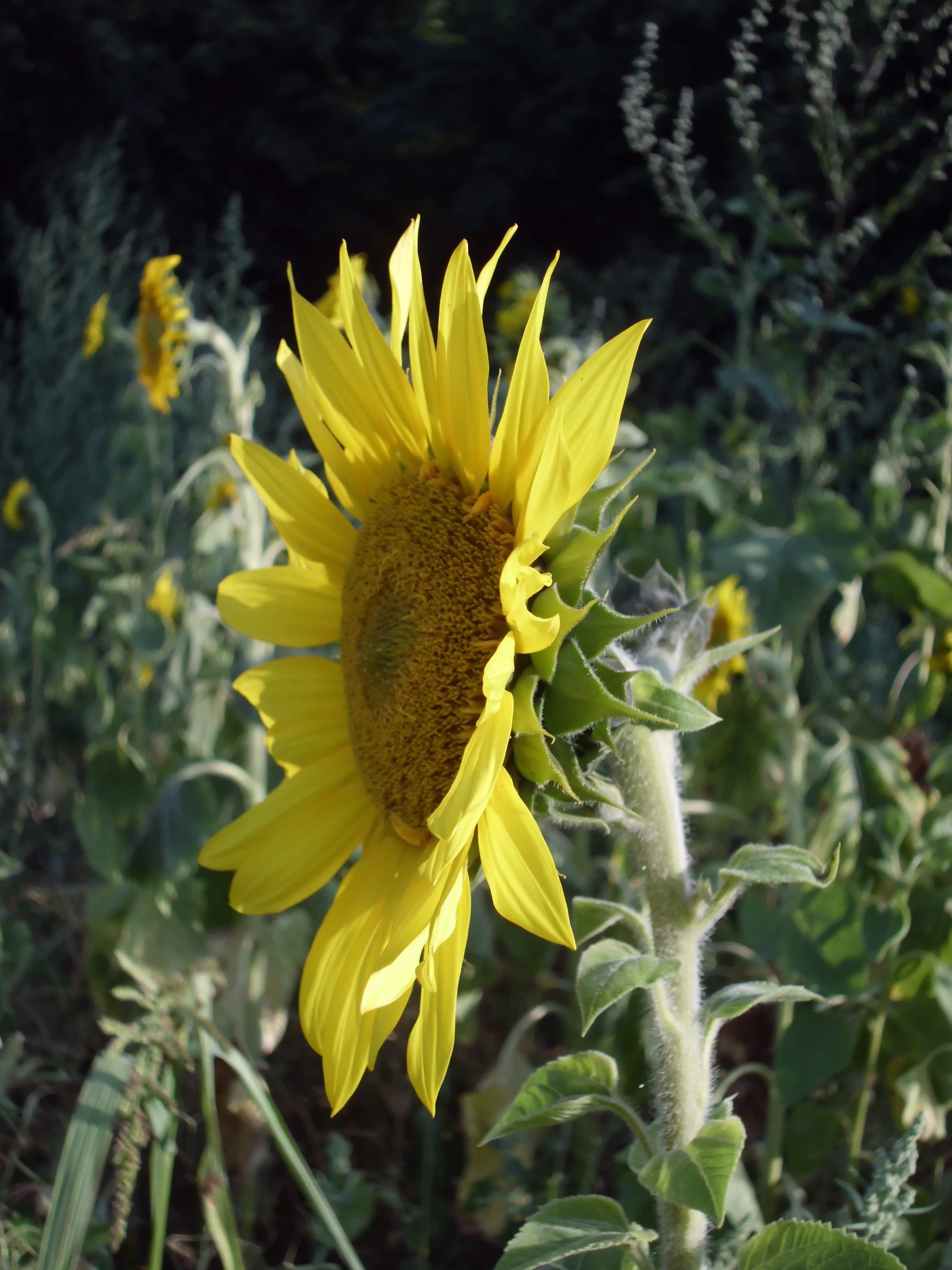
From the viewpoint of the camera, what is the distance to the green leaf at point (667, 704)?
59cm

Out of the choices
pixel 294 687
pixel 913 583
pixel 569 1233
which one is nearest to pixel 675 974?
pixel 569 1233

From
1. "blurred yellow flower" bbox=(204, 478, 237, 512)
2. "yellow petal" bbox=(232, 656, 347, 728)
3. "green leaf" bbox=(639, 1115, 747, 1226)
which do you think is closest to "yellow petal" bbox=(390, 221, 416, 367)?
"yellow petal" bbox=(232, 656, 347, 728)

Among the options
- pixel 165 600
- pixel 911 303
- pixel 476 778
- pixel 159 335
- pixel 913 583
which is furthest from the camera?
pixel 911 303

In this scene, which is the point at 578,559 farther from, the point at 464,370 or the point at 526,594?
the point at 464,370

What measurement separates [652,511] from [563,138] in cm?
417

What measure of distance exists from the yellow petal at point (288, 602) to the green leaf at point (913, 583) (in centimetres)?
74

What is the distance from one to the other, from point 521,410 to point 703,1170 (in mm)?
426

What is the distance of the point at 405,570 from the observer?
0.75m

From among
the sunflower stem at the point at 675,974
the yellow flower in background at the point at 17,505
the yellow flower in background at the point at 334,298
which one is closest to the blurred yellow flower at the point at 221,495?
the yellow flower in background at the point at 17,505

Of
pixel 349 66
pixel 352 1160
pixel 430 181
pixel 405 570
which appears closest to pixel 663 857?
pixel 405 570

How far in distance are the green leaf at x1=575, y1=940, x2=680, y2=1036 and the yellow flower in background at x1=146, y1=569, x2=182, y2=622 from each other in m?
1.51

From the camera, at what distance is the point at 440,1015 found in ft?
2.05

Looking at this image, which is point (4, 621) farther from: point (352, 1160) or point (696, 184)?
point (696, 184)

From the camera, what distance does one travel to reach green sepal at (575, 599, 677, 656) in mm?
588
